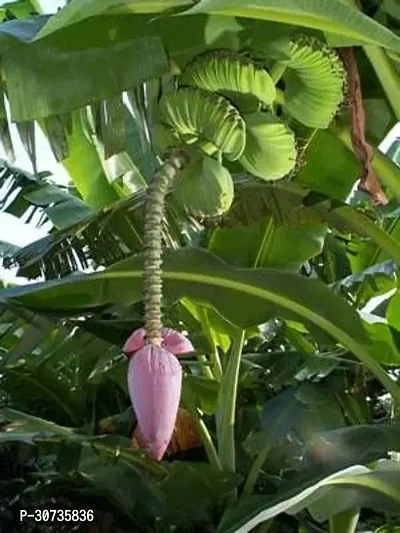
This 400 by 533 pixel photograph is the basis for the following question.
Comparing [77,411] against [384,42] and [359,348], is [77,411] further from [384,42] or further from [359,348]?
[384,42]

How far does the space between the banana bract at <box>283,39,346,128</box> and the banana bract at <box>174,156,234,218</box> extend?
128 millimetres

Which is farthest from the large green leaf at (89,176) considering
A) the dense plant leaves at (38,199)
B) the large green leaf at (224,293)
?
the large green leaf at (224,293)

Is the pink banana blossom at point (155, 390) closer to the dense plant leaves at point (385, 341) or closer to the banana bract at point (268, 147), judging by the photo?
the banana bract at point (268, 147)

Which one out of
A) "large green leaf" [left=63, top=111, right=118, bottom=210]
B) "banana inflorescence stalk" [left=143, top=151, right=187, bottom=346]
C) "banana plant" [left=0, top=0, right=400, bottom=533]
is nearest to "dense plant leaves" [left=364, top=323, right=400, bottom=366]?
"banana plant" [left=0, top=0, right=400, bottom=533]

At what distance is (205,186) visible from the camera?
67 centimetres

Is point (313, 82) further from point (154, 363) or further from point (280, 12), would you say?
point (154, 363)

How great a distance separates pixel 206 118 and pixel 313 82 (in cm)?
13

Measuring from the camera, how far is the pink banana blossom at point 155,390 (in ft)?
1.92

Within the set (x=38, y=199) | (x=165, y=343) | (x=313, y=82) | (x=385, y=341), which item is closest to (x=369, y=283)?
(x=385, y=341)

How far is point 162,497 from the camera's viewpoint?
1428 mm

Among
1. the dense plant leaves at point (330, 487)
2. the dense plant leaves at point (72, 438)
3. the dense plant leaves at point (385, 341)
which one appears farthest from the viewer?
the dense plant leaves at point (72, 438)

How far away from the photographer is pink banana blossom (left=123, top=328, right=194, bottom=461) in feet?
1.92

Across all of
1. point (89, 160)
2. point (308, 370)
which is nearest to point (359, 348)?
point (308, 370)

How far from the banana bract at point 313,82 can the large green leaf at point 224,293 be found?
1.43 feet
